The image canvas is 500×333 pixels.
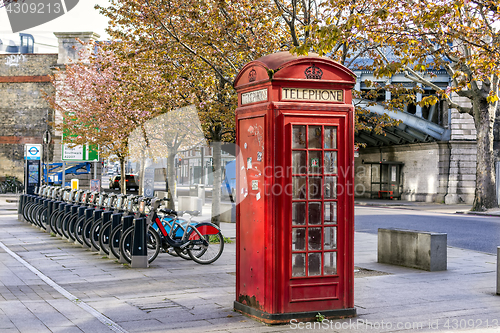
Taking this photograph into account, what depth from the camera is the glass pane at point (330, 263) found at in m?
5.72

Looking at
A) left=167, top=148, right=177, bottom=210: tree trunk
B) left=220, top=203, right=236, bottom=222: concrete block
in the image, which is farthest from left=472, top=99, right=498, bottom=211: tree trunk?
left=167, top=148, right=177, bottom=210: tree trunk

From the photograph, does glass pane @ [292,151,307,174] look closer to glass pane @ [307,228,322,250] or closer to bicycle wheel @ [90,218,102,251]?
glass pane @ [307,228,322,250]

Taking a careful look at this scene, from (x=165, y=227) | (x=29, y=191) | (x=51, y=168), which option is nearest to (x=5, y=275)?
(x=165, y=227)

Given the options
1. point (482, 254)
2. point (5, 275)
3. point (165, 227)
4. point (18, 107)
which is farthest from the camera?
point (18, 107)

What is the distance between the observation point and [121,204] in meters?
10.6

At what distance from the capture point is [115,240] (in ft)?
32.4

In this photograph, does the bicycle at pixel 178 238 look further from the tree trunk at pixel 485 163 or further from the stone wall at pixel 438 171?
the stone wall at pixel 438 171

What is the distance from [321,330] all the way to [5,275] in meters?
5.28

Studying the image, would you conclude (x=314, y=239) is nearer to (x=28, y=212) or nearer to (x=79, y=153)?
(x=28, y=212)

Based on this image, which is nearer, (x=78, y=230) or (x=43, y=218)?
→ (x=78, y=230)

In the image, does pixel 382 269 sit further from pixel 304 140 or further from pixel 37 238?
pixel 37 238

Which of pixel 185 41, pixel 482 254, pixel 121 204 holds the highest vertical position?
pixel 185 41

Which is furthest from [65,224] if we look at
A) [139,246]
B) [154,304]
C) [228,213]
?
[154,304]

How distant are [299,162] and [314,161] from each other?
0.16m
